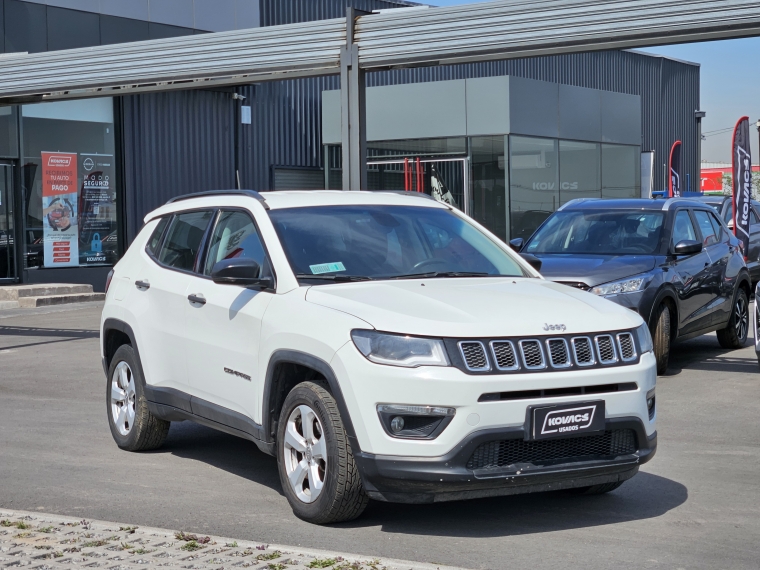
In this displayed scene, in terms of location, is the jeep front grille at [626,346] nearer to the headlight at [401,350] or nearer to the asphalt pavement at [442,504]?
the asphalt pavement at [442,504]

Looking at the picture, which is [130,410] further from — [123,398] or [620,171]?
[620,171]

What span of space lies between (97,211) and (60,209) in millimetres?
1031

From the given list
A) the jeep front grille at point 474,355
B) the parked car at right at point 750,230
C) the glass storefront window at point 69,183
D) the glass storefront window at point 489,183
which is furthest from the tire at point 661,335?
the glass storefront window at point 69,183

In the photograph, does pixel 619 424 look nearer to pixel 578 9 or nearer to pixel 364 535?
pixel 364 535

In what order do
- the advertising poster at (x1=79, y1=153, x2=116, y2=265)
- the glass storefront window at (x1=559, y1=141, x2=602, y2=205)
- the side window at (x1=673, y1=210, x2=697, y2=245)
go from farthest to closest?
1. the glass storefront window at (x1=559, y1=141, x2=602, y2=205)
2. the advertising poster at (x1=79, y1=153, x2=116, y2=265)
3. the side window at (x1=673, y1=210, x2=697, y2=245)

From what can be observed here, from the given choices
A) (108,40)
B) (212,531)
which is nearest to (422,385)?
(212,531)

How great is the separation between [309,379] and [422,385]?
93 centimetres

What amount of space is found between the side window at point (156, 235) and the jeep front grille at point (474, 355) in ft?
10.3

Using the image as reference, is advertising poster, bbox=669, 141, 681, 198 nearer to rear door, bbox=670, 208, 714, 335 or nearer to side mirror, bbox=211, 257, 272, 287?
rear door, bbox=670, 208, 714, 335

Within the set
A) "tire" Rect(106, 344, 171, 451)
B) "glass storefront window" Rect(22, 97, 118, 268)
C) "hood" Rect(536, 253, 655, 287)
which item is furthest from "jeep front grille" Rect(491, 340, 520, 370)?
"glass storefront window" Rect(22, 97, 118, 268)

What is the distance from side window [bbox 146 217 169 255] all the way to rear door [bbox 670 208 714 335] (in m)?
5.57

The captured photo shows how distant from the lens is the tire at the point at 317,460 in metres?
5.12

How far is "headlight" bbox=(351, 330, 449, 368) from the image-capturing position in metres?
4.91

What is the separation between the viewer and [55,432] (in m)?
8.12
